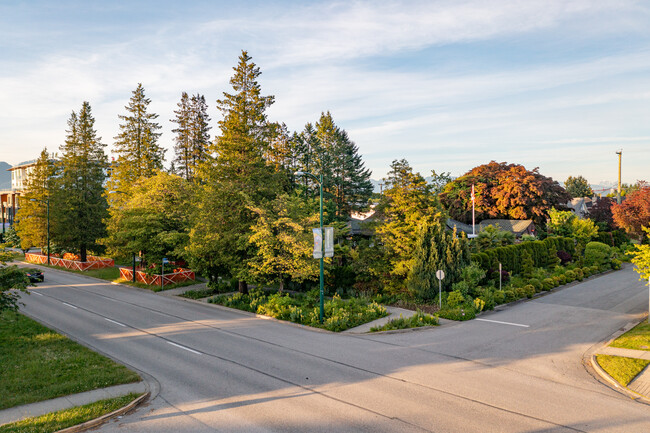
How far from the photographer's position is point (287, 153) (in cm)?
4597

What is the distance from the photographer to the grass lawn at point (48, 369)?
11.3 metres

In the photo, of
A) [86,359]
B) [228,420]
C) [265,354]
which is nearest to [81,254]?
[86,359]

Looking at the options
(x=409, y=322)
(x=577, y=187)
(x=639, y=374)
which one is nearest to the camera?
(x=639, y=374)

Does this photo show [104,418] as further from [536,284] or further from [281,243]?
[536,284]

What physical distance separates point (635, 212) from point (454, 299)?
16.2m

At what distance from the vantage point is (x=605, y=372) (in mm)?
Result: 12906

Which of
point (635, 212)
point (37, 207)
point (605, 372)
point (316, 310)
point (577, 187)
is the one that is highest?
point (577, 187)

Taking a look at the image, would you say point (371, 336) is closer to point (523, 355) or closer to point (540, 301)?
point (523, 355)

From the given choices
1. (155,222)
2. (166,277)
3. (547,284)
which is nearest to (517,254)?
(547,284)

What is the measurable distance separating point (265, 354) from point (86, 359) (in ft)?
20.2

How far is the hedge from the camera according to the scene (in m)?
28.0

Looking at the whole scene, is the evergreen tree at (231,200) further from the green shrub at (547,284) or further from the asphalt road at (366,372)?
the green shrub at (547,284)

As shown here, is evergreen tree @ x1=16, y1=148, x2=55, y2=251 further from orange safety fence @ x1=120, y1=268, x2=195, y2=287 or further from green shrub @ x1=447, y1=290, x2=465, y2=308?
green shrub @ x1=447, y1=290, x2=465, y2=308

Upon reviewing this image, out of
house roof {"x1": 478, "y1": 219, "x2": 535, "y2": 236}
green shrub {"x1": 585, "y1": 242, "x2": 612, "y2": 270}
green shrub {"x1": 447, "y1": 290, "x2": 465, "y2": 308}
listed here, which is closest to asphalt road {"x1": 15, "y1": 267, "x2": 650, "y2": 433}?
green shrub {"x1": 447, "y1": 290, "x2": 465, "y2": 308}
